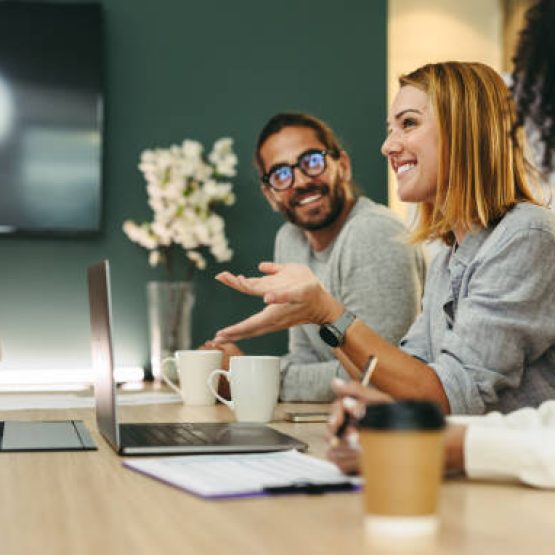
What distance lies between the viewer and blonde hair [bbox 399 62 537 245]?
5.97ft

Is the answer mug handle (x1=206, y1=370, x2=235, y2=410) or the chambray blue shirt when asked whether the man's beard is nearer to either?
mug handle (x1=206, y1=370, x2=235, y2=410)

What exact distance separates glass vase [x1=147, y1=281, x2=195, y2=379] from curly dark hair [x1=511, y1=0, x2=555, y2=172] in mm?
2290

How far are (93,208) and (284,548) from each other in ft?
9.46

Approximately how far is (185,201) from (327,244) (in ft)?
2.14

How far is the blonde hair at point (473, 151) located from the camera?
5.97ft

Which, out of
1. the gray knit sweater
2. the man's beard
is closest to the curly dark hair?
the gray knit sweater

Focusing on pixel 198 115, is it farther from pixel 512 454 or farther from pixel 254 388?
pixel 512 454

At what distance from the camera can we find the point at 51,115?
3.55 metres

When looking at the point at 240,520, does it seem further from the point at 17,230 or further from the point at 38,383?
the point at 17,230

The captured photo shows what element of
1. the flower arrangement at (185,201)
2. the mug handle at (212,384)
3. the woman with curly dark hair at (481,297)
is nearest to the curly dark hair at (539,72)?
the woman with curly dark hair at (481,297)

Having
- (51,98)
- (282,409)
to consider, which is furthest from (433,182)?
(51,98)

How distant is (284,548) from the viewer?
0.75 metres

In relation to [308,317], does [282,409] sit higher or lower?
lower

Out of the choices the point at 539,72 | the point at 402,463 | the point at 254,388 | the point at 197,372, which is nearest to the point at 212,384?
the point at 197,372
